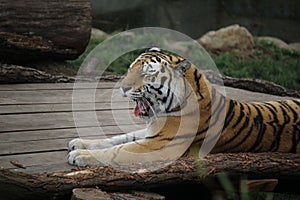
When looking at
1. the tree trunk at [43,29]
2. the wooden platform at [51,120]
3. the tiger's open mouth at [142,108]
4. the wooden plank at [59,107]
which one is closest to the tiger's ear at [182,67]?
the tiger's open mouth at [142,108]

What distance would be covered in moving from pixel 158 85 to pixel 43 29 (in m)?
2.27

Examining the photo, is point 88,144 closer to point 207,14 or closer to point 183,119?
point 183,119

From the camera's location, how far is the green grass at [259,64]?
6336mm

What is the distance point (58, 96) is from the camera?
4.07 m

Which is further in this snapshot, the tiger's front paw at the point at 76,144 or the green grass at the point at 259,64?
the green grass at the point at 259,64

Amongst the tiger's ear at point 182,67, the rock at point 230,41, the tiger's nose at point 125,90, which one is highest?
the tiger's ear at point 182,67

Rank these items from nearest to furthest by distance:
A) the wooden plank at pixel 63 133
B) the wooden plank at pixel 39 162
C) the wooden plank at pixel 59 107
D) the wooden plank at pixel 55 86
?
the wooden plank at pixel 39 162
the wooden plank at pixel 63 133
the wooden plank at pixel 59 107
the wooden plank at pixel 55 86

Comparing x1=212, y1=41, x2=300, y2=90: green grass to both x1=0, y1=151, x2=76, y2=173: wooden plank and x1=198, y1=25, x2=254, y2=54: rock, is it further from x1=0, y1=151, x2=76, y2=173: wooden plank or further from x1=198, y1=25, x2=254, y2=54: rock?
x1=0, y1=151, x2=76, y2=173: wooden plank

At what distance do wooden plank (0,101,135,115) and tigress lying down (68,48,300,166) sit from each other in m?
0.75

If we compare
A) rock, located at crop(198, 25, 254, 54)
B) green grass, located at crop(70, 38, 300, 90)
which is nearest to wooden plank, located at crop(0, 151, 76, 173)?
green grass, located at crop(70, 38, 300, 90)

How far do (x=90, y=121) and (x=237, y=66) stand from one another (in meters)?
3.57

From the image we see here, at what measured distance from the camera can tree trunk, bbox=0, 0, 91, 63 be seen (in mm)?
4629

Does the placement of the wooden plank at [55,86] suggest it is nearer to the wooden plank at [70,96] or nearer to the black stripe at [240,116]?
the wooden plank at [70,96]

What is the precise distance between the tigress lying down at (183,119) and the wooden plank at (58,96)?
100cm
